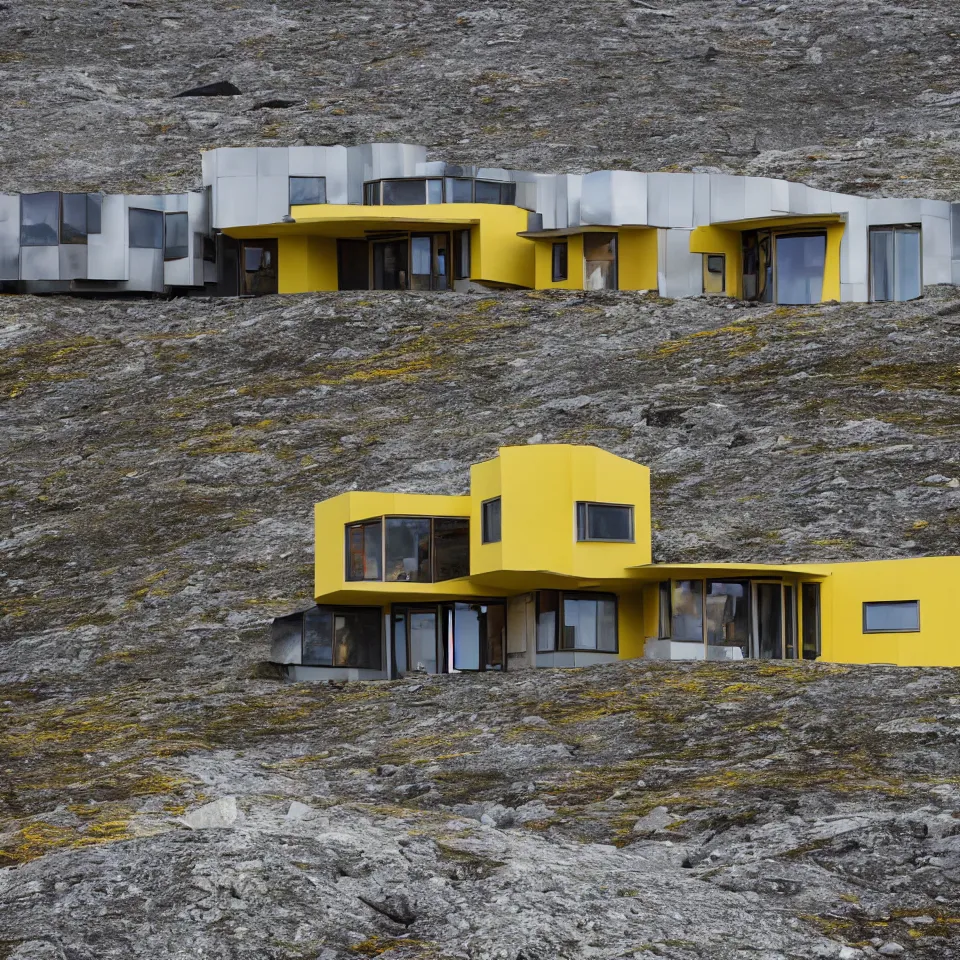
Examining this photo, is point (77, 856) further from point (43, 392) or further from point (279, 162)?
point (279, 162)

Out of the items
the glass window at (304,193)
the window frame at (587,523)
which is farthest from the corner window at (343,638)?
the glass window at (304,193)

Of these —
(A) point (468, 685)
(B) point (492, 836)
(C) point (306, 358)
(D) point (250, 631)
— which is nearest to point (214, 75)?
(C) point (306, 358)

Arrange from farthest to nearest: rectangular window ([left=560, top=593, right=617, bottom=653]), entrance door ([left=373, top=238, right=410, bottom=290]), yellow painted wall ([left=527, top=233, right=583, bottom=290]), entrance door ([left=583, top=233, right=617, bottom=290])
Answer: entrance door ([left=373, top=238, right=410, bottom=290]) < yellow painted wall ([left=527, top=233, right=583, bottom=290]) < entrance door ([left=583, top=233, right=617, bottom=290]) < rectangular window ([left=560, top=593, right=617, bottom=653])

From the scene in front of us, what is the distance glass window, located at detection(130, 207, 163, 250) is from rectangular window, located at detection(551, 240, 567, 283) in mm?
13582

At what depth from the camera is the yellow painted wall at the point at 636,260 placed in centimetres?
6825

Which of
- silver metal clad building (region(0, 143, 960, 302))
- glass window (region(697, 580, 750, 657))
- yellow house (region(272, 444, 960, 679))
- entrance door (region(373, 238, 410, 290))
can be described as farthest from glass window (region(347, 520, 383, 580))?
entrance door (region(373, 238, 410, 290))

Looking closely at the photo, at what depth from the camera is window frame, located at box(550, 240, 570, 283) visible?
227 feet

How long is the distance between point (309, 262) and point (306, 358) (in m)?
8.05

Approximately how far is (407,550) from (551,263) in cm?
2959

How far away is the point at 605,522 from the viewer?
1591 inches

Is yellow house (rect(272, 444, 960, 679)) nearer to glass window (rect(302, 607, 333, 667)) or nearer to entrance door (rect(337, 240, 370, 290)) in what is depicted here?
glass window (rect(302, 607, 333, 667))

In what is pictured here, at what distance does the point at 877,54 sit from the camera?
95.3 m

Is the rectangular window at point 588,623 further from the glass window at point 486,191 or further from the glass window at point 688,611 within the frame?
the glass window at point 486,191

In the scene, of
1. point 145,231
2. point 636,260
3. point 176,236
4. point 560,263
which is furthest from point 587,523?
point 145,231
